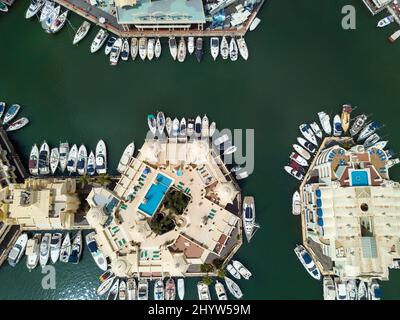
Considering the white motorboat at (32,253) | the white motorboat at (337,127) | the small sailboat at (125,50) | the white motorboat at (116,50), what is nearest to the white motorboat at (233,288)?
the white motorboat at (337,127)

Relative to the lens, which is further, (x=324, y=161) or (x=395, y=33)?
(x=395, y=33)

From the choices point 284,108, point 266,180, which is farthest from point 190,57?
point 266,180

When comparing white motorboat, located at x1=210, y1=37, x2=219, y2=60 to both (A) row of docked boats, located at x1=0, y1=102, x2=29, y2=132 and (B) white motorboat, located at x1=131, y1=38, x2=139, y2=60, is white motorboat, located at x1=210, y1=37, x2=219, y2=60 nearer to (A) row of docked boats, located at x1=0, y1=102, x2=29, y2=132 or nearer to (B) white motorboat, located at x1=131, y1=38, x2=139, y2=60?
(B) white motorboat, located at x1=131, y1=38, x2=139, y2=60

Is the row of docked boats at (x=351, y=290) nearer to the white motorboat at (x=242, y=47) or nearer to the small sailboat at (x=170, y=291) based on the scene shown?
the small sailboat at (x=170, y=291)

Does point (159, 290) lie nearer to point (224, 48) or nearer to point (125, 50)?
point (125, 50)

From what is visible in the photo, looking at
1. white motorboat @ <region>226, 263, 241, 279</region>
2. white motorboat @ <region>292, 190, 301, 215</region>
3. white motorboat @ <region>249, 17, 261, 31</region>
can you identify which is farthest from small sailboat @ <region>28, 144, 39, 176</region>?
white motorboat @ <region>249, 17, 261, 31</region>

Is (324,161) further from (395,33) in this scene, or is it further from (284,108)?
(395,33)
